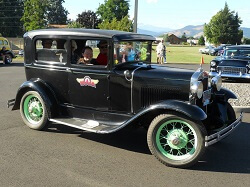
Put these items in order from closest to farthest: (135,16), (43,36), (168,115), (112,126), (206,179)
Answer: (206,179), (168,115), (112,126), (43,36), (135,16)

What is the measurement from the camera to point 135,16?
13281 millimetres

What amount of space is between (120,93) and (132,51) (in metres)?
0.82

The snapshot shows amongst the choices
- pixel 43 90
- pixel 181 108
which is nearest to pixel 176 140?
pixel 181 108

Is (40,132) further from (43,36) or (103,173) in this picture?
(103,173)

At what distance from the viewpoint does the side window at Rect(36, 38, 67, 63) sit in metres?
5.08

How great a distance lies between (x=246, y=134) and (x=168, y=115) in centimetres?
215

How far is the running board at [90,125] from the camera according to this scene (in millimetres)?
4450

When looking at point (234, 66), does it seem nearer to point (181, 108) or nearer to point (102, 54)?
point (102, 54)

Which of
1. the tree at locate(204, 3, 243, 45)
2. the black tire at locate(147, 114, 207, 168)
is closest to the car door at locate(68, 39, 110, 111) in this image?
the black tire at locate(147, 114, 207, 168)

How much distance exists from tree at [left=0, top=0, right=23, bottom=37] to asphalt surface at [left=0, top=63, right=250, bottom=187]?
75070 millimetres

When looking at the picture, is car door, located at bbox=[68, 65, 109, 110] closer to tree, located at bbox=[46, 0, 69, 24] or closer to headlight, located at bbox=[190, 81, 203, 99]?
headlight, located at bbox=[190, 81, 203, 99]

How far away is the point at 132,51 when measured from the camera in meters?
5.01

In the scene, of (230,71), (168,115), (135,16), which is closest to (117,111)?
(168,115)

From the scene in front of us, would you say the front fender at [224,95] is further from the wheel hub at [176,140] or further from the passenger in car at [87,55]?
the passenger in car at [87,55]
